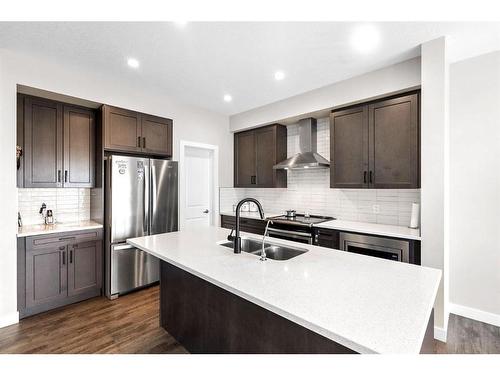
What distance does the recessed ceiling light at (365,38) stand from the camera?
6.82ft

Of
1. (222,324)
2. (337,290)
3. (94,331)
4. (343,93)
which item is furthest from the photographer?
(343,93)

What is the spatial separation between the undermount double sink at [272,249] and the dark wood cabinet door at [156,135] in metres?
2.07

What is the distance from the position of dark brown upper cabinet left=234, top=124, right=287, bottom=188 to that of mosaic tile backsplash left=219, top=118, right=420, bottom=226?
0.22 meters

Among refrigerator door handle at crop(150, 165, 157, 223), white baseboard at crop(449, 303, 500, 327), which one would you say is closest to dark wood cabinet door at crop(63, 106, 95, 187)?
refrigerator door handle at crop(150, 165, 157, 223)

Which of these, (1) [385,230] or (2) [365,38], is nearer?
→ (2) [365,38]

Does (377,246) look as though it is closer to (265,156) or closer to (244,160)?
(265,156)

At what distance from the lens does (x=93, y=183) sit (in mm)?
3279

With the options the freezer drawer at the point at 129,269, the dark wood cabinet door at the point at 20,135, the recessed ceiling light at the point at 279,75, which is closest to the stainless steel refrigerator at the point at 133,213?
the freezer drawer at the point at 129,269

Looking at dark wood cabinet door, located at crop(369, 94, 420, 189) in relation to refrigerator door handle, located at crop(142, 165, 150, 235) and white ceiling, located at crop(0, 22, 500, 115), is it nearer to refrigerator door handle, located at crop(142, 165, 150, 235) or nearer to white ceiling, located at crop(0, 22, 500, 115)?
white ceiling, located at crop(0, 22, 500, 115)

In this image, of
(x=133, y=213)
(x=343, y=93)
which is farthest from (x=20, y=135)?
(x=343, y=93)

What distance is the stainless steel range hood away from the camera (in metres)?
3.54

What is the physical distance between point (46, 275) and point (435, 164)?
4050mm

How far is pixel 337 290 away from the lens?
46.3 inches
